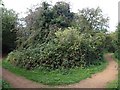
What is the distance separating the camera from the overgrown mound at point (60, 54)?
14664mm

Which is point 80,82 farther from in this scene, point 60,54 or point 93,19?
point 93,19

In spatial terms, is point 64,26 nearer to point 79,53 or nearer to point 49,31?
point 49,31

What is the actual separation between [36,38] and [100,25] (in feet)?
27.8

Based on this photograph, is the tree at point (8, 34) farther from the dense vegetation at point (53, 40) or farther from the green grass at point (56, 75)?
the green grass at point (56, 75)

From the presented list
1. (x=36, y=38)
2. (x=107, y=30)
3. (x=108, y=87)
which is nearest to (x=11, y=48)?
(x=36, y=38)

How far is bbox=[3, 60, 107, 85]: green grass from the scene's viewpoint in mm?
11781

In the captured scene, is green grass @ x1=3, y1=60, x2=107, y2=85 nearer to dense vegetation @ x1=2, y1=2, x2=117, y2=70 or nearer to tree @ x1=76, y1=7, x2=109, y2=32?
dense vegetation @ x1=2, y1=2, x2=117, y2=70

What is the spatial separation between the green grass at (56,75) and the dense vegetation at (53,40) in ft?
1.91

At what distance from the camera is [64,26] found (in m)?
18.2

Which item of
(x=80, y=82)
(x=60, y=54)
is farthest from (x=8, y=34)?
(x=80, y=82)

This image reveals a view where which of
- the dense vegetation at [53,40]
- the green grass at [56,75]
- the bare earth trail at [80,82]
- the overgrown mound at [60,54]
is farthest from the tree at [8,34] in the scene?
the bare earth trail at [80,82]

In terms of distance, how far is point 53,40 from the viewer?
54.3ft

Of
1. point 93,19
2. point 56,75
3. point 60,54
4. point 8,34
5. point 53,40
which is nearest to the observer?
point 56,75

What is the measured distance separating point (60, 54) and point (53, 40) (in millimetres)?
1683
